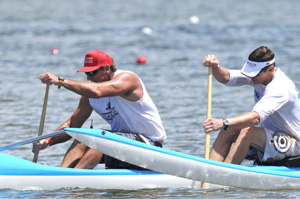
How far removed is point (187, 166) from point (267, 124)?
0.97m

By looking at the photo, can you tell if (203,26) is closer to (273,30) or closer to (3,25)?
(273,30)

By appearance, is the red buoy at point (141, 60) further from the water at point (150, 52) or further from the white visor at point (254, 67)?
the white visor at point (254, 67)

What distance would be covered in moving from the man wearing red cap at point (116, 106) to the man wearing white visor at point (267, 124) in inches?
24.2

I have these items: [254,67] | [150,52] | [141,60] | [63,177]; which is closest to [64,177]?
[63,177]

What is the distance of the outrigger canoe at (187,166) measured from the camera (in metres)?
6.55

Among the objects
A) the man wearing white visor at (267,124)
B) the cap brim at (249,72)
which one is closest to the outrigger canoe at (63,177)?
the man wearing white visor at (267,124)

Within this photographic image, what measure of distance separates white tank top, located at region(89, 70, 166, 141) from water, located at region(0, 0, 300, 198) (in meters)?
0.61

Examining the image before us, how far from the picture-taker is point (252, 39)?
21250 millimetres

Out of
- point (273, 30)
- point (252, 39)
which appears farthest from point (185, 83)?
point (273, 30)

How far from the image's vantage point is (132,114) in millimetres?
6824

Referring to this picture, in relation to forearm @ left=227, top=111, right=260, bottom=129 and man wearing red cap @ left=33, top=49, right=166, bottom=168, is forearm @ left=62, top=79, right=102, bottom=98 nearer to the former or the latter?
man wearing red cap @ left=33, top=49, right=166, bottom=168

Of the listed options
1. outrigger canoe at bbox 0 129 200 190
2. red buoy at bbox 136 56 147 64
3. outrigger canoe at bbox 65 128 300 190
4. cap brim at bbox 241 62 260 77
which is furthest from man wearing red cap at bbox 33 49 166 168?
red buoy at bbox 136 56 147 64

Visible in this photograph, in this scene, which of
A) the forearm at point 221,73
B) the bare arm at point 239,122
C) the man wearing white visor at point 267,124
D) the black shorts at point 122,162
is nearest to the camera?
the bare arm at point 239,122

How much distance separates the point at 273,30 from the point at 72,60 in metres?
8.49
